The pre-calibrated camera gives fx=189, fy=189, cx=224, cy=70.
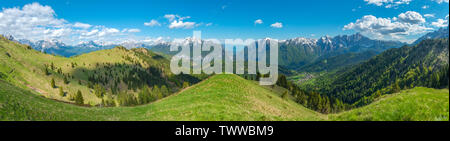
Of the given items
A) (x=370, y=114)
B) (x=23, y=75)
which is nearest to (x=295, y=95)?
(x=370, y=114)
